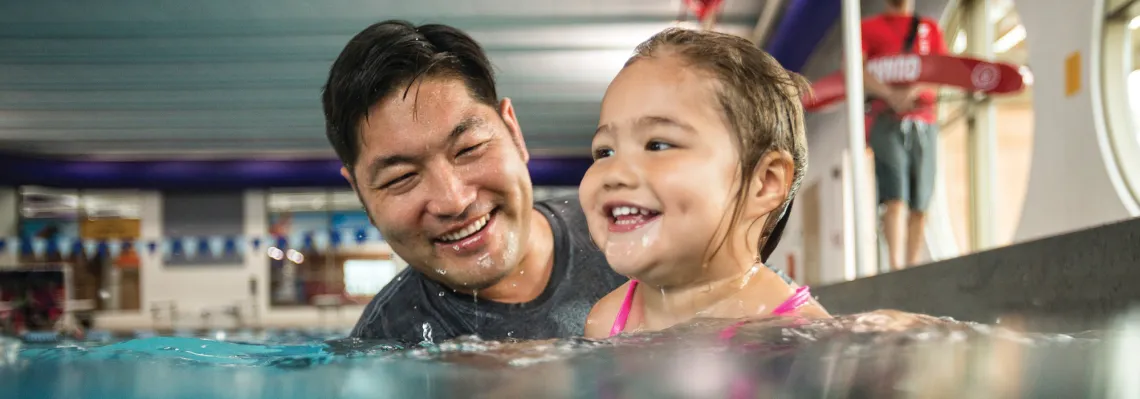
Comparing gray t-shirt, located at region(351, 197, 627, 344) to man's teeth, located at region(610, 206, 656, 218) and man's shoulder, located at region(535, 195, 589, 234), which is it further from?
man's teeth, located at region(610, 206, 656, 218)

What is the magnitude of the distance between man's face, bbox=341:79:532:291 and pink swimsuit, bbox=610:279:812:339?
0.35 meters

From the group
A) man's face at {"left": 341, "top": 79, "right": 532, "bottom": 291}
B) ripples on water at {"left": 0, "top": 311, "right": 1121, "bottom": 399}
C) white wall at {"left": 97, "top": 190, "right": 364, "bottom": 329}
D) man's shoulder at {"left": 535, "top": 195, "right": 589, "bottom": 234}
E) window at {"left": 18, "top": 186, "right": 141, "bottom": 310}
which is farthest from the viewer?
white wall at {"left": 97, "top": 190, "right": 364, "bottom": 329}

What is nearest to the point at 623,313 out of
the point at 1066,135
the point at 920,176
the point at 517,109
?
the point at 517,109

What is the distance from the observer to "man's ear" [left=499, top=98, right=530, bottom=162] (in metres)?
1.81

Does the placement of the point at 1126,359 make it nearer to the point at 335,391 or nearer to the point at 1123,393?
the point at 1123,393

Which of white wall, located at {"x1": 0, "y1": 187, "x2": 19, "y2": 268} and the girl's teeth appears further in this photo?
white wall, located at {"x1": 0, "y1": 187, "x2": 19, "y2": 268}

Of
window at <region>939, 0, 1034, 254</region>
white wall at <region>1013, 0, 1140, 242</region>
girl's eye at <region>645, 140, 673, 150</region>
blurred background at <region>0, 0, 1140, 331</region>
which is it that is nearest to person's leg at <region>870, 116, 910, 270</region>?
blurred background at <region>0, 0, 1140, 331</region>

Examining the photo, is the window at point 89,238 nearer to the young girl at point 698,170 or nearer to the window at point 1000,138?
the window at point 1000,138

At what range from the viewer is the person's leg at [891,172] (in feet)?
14.7

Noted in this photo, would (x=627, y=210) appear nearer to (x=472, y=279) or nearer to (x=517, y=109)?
(x=472, y=279)

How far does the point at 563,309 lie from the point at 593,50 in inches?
193

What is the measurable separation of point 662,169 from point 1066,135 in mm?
3972

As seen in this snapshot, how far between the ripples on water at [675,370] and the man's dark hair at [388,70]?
601 millimetres

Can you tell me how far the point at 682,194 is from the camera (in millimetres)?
1268
